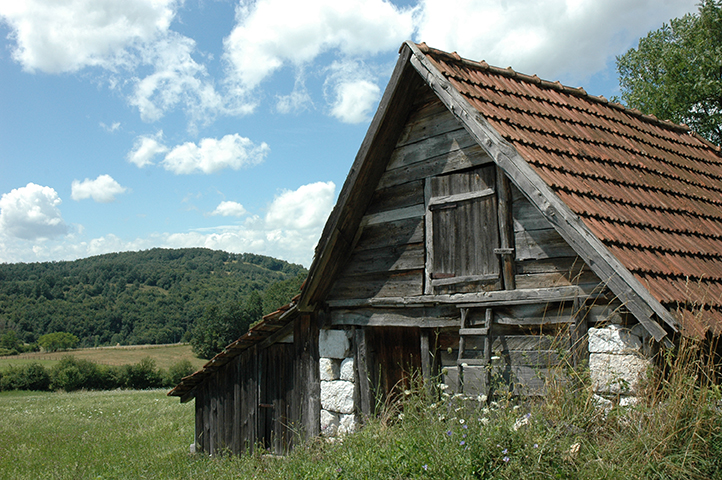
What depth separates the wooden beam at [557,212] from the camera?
388 centimetres

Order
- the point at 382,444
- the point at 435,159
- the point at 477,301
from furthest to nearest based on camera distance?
the point at 435,159 < the point at 477,301 < the point at 382,444

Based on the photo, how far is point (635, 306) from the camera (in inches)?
156

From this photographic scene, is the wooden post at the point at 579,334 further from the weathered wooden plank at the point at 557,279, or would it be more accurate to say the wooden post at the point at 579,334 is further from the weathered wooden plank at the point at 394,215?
the weathered wooden plank at the point at 394,215

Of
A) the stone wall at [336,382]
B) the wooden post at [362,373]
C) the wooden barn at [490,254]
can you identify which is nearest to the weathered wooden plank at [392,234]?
the wooden barn at [490,254]

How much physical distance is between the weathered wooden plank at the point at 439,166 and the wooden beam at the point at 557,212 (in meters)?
0.51

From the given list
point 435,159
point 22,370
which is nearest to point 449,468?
point 435,159

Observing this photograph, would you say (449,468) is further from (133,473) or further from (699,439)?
(133,473)

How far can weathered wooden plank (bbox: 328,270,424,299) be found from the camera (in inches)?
245

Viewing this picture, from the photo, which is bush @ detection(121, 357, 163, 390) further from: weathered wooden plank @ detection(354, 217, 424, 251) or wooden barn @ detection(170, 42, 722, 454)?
weathered wooden plank @ detection(354, 217, 424, 251)

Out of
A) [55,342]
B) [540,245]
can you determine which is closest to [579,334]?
[540,245]

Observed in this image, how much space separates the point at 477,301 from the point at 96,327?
336 ft

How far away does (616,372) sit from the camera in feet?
13.5

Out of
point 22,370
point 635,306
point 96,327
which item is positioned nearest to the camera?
point 635,306

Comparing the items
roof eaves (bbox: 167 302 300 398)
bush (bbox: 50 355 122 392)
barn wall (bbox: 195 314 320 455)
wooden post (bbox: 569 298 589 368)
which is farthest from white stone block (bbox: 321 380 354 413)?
bush (bbox: 50 355 122 392)
